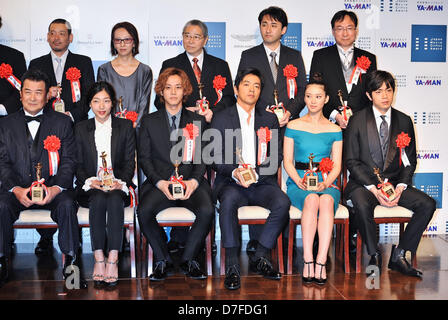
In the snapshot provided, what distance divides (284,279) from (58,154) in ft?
6.09

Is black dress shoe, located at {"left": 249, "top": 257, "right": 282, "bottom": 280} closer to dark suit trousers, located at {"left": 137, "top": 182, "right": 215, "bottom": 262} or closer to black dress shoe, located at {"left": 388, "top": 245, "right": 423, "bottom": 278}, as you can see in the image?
dark suit trousers, located at {"left": 137, "top": 182, "right": 215, "bottom": 262}

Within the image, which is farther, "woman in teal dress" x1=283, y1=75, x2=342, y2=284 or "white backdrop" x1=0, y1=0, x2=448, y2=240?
"white backdrop" x1=0, y1=0, x2=448, y2=240

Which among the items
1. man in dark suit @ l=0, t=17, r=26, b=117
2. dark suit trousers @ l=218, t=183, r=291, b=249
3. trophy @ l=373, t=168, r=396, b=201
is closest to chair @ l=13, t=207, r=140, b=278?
dark suit trousers @ l=218, t=183, r=291, b=249

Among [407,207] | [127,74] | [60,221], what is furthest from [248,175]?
[127,74]

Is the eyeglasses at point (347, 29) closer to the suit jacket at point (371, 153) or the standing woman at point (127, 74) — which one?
the suit jacket at point (371, 153)

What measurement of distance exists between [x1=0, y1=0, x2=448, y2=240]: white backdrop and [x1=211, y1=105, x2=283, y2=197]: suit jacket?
1176 mm

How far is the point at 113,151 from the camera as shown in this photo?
4020mm

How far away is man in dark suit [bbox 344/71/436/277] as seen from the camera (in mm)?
3971

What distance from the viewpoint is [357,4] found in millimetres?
5191

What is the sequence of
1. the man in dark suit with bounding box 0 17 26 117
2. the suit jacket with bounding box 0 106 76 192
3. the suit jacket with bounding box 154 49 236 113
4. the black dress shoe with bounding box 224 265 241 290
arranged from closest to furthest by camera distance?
the black dress shoe with bounding box 224 265 241 290 → the suit jacket with bounding box 0 106 76 192 → the man in dark suit with bounding box 0 17 26 117 → the suit jacket with bounding box 154 49 236 113

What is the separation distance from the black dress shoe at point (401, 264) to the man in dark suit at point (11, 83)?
3.22 meters

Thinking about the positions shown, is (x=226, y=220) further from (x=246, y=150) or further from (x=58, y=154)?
(x=58, y=154)

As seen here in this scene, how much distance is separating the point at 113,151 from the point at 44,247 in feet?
4.16

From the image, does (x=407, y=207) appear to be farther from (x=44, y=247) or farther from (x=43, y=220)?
(x=44, y=247)
